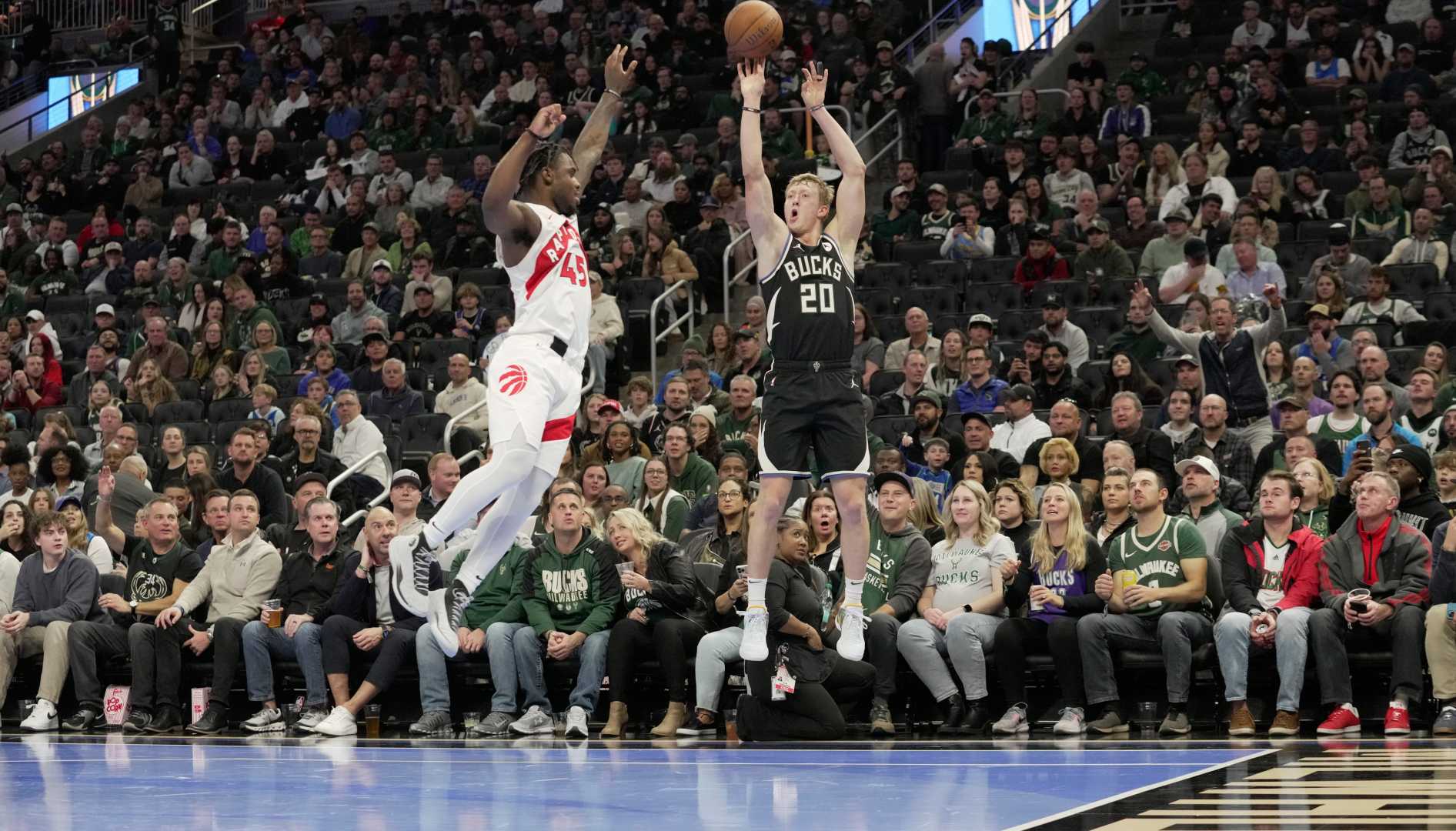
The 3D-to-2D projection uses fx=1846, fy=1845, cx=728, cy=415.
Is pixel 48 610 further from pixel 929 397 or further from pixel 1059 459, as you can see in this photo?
pixel 1059 459

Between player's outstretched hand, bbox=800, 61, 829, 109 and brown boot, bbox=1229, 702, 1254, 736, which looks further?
brown boot, bbox=1229, 702, 1254, 736

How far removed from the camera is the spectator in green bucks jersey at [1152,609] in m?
9.85

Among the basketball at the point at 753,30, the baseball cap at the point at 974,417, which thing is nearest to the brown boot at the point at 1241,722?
the baseball cap at the point at 974,417

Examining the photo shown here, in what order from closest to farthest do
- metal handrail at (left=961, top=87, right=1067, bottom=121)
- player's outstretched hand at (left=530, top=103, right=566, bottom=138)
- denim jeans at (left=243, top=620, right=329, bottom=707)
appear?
1. player's outstretched hand at (left=530, top=103, right=566, bottom=138)
2. denim jeans at (left=243, top=620, right=329, bottom=707)
3. metal handrail at (left=961, top=87, right=1067, bottom=121)

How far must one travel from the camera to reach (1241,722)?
9.66m

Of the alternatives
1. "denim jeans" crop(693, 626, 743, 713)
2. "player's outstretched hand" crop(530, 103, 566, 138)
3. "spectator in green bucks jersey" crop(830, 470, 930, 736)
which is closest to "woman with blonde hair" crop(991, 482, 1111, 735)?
"spectator in green bucks jersey" crop(830, 470, 930, 736)

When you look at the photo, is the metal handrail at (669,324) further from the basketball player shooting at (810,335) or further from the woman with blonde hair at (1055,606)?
the basketball player shooting at (810,335)

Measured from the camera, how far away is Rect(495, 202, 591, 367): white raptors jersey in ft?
25.9

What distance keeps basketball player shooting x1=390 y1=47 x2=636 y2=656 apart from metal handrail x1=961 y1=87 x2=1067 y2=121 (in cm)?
1116

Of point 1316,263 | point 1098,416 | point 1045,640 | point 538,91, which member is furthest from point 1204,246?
point 538,91

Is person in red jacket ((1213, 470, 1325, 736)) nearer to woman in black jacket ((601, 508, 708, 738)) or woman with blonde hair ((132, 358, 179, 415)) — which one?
woman in black jacket ((601, 508, 708, 738))

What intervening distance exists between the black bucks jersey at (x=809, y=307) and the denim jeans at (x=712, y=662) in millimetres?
2516

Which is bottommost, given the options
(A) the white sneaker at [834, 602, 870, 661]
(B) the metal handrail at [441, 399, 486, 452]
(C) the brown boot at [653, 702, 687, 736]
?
(C) the brown boot at [653, 702, 687, 736]

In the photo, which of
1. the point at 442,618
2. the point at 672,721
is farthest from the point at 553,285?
the point at 672,721
